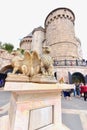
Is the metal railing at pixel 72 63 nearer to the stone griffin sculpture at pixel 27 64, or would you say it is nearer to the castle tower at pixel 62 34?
the castle tower at pixel 62 34

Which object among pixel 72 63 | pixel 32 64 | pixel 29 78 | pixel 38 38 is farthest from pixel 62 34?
pixel 29 78

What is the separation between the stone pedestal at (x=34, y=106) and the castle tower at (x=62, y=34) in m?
25.0

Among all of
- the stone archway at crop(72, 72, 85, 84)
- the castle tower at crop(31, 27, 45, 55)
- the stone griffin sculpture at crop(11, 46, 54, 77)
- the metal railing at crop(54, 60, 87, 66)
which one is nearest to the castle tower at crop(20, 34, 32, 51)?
the castle tower at crop(31, 27, 45, 55)

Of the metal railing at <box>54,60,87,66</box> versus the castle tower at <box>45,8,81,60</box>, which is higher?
the castle tower at <box>45,8,81,60</box>

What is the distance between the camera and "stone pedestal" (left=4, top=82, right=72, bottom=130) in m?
2.01

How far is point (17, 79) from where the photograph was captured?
7.56 feet

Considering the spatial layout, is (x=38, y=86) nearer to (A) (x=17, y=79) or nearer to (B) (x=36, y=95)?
(B) (x=36, y=95)

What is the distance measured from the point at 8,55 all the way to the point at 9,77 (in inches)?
701

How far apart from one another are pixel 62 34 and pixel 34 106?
1118 inches

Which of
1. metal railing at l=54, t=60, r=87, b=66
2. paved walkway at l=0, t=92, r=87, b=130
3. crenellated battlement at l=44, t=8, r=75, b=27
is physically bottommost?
paved walkway at l=0, t=92, r=87, b=130

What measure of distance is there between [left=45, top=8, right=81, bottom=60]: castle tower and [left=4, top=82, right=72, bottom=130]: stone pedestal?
2500 cm

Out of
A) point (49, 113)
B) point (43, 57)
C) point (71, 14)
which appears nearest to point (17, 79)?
point (43, 57)

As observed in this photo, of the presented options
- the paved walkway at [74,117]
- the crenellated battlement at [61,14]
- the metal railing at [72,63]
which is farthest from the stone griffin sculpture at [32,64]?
the crenellated battlement at [61,14]

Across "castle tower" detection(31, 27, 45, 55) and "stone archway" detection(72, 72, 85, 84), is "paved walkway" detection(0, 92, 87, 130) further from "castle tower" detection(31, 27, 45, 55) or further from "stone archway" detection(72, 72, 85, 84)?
"castle tower" detection(31, 27, 45, 55)
